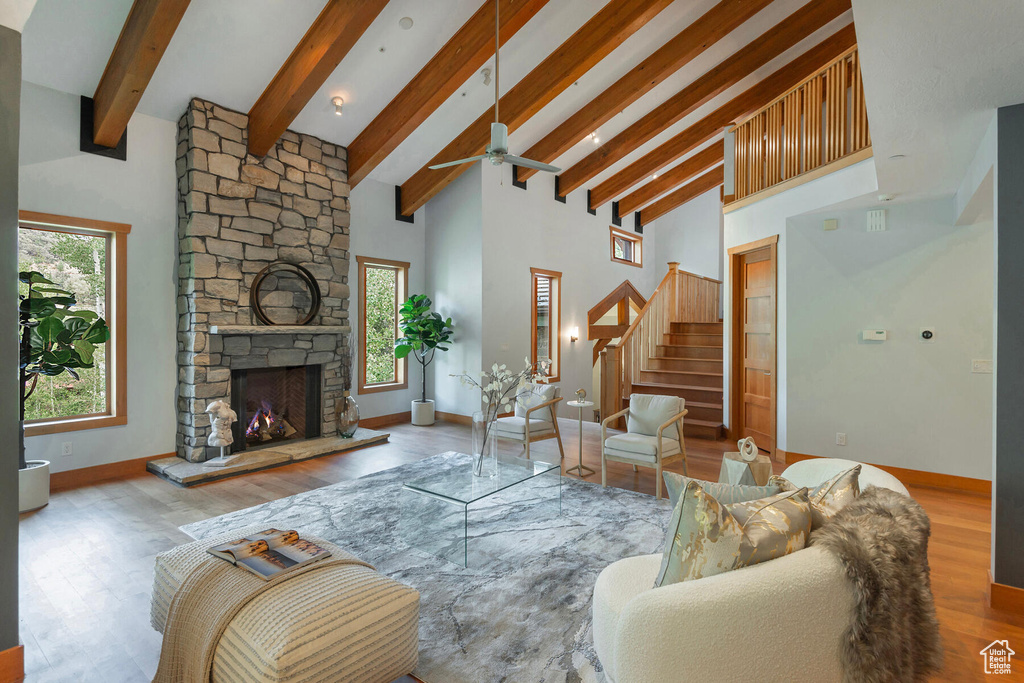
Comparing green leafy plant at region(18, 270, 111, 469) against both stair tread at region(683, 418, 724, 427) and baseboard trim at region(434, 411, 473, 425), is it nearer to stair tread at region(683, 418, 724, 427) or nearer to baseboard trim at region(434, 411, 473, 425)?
baseboard trim at region(434, 411, 473, 425)

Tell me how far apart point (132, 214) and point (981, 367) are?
743 cm

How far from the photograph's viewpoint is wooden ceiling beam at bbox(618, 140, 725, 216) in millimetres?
8766

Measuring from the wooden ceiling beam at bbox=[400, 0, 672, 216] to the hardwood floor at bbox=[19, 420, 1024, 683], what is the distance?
3.56m

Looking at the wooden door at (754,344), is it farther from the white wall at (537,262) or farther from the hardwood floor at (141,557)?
the white wall at (537,262)

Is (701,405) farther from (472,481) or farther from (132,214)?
(132,214)

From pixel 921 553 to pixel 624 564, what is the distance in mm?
922

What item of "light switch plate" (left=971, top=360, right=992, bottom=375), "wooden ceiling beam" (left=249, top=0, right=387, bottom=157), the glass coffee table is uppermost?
"wooden ceiling beam" (left=249, top=0, right=387, bottom=157)

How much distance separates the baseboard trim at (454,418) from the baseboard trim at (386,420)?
15.9 inches

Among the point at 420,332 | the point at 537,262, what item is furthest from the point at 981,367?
the point at 420,332

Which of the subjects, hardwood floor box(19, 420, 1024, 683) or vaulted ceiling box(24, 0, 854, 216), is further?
vaulted ceiling box(24, 0, 854, 216)

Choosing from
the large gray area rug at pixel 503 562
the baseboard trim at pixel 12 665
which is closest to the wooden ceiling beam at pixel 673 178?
the large gray area rug at pixel 503 562

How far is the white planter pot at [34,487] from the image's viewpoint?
3.86 m

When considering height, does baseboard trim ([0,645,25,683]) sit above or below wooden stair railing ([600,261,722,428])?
below

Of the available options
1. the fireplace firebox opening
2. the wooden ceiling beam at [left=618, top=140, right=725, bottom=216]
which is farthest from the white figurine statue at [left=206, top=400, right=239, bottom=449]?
the wooden ceiling beam at [left=618, top=140, right=725, bottom=216]
